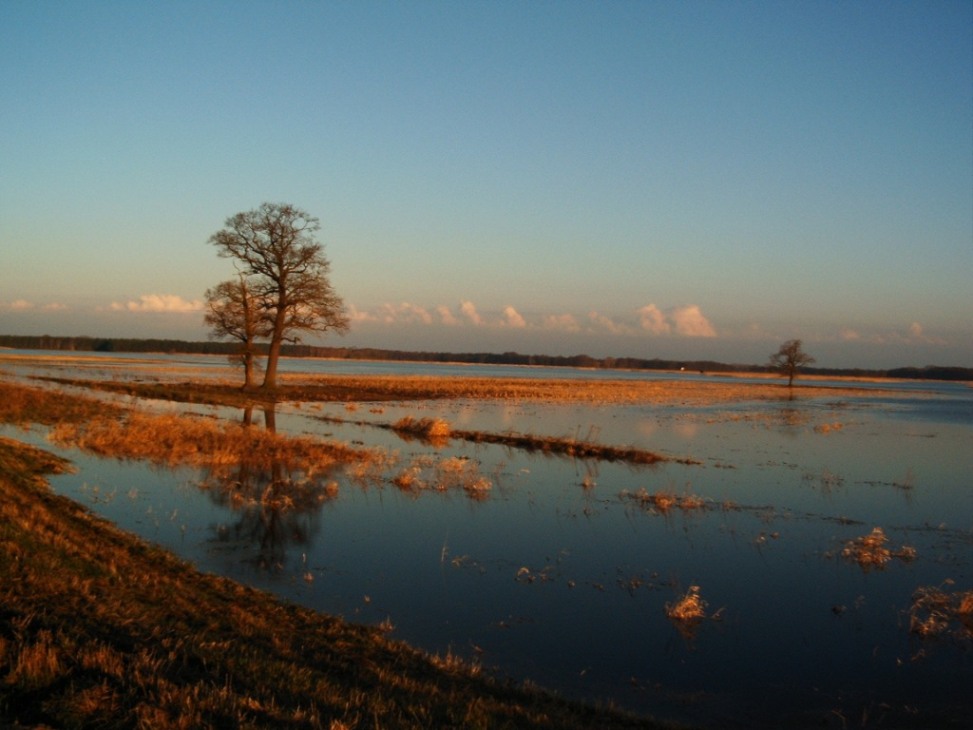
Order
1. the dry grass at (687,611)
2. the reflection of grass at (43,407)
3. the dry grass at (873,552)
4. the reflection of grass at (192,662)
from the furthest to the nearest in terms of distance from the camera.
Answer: the reflection of grass at (43,407)
the dry grass at (873,552)
the dry grass at (687,611)
the reflection of grass at (192,662)

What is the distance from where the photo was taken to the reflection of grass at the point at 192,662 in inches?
217

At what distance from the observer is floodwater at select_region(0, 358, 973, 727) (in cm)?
875

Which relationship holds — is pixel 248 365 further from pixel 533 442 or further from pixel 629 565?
pixel 629 565

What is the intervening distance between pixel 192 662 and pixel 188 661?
4 cm

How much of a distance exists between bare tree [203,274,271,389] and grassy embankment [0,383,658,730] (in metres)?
33.0

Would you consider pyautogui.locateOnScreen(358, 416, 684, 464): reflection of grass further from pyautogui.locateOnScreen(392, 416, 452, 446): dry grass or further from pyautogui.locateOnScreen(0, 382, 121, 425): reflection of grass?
pyautogui.locateOnScreen(0, 382, 121, 425): reflection of grass

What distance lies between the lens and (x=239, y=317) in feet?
141

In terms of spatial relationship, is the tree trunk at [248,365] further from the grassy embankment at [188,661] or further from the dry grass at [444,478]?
the grassy embankment at [188,661]

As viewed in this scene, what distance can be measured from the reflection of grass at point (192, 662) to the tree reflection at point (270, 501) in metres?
2.81

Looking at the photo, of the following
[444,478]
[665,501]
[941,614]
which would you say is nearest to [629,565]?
[941,614]

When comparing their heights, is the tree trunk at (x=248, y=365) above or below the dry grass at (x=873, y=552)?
above

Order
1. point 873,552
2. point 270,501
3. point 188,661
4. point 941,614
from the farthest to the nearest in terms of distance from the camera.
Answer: point 270,501
point 873,552
point 941,614
point 188,661

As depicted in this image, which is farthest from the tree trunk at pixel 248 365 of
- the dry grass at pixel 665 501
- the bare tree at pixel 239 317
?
the dry grass at pixel 665 501

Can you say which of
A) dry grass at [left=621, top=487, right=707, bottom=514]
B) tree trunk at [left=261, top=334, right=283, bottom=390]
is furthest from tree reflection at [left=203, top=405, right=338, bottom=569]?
tree trunk at [left=261, top=334, right=283, bottom=390]
